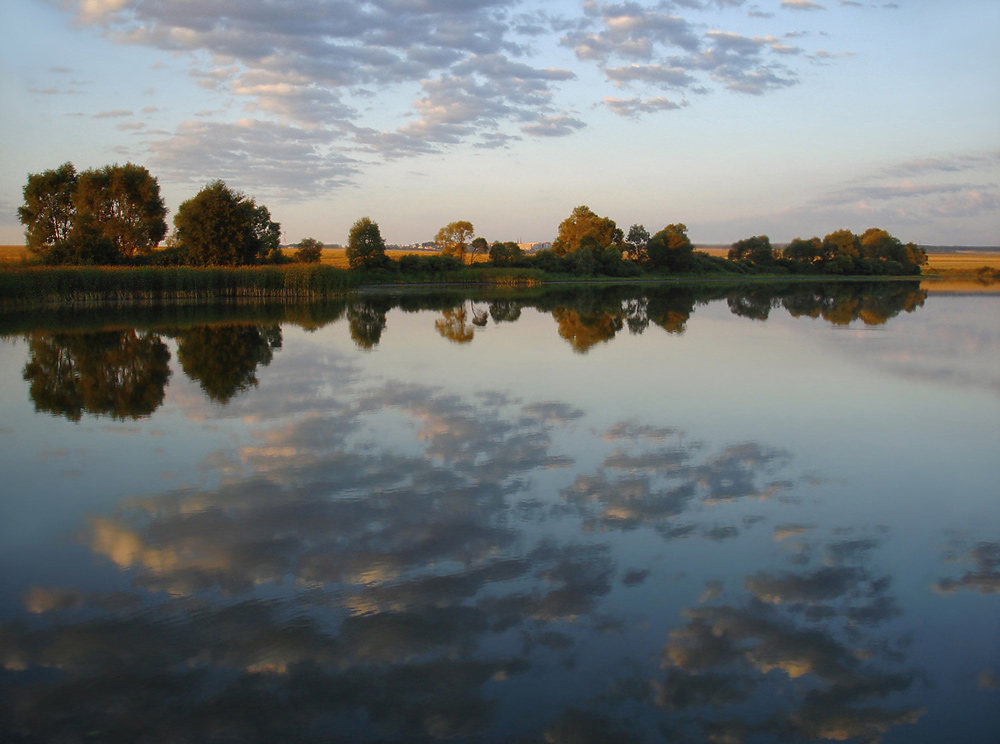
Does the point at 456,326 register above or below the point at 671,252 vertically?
below

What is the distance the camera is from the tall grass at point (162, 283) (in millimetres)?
29531

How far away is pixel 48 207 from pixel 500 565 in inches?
2235

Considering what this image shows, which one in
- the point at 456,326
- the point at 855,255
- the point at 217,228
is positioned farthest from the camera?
the point at 855,255

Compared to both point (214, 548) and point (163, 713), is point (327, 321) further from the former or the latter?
point (163, 713)

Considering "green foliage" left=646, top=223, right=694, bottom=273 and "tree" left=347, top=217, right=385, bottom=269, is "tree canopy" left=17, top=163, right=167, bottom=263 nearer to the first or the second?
"tree" left=347, top=217, right=385, bottom=269

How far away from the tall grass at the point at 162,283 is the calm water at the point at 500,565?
22680 millimetres

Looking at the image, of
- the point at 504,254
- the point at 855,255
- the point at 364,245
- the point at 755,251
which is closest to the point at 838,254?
the point at 855,255

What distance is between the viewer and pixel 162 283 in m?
34.7

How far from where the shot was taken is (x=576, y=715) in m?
3.11

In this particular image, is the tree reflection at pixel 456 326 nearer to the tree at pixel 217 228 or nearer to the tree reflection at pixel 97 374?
the tree reflection at pixel 97 374

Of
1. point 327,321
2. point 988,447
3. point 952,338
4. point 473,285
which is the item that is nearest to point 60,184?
point 473,285

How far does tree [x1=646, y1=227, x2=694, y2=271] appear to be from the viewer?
80562mm

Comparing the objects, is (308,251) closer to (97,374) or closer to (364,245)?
(364,245)

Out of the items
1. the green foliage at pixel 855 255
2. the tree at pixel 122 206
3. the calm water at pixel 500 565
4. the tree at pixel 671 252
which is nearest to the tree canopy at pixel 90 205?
the tree at pixel 122 206
